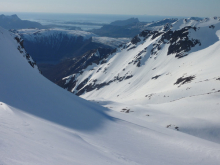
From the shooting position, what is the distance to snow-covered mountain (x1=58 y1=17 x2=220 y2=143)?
23.3 meters

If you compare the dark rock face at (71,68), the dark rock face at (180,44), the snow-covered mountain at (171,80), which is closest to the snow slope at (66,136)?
the snow-covered mountain at (171,80)

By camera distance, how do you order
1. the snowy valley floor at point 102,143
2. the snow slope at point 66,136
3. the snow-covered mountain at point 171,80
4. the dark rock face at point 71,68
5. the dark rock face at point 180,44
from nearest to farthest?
→ 1. the snowy valley floor at point 102,143
2. the snow slope at point 66,136
3. the snow-covered mountain at point 171,80
4. the dark rock face at point 180,44
5. the dark rock face at point 71,68

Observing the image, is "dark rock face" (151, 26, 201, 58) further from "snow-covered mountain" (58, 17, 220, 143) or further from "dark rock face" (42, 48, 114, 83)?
"dark rock face" (42, 48, 114, 83)

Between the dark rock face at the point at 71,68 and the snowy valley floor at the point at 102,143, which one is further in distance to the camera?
the dark rock face at the point at 71,68

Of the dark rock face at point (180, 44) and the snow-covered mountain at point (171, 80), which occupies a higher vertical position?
the dark rock face at point (180, 44)

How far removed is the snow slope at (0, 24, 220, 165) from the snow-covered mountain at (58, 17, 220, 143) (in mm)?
7899

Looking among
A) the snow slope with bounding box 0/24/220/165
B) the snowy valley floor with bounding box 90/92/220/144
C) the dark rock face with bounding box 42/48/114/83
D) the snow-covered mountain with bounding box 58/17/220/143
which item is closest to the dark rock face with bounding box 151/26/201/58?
the snow-covered mountain with bounding box 58/17/220/143

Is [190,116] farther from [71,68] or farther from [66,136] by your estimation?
[71,68]

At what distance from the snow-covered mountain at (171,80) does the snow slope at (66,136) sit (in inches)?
311

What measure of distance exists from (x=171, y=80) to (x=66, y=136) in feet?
149

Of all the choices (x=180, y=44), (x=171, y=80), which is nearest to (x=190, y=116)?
(x=171, y=80)

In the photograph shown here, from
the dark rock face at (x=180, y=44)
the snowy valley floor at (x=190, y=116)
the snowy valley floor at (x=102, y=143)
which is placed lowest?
the snowy valley floor at (x=190, y=116)

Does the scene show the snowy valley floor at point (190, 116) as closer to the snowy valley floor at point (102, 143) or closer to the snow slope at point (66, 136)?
the snowy valley floor at point (102, 143)

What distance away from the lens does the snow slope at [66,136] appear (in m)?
7.75
